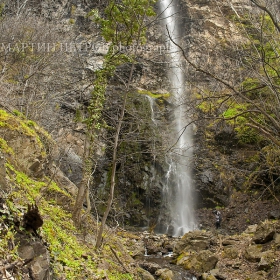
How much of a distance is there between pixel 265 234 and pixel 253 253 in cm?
75

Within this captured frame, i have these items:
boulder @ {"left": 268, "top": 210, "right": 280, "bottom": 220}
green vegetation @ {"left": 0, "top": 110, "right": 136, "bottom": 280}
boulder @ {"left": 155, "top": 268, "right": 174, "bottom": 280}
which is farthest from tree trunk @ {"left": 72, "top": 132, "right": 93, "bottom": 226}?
boulder @ {"left": 268, "top": 210, "right": 280, "bottom": 220}

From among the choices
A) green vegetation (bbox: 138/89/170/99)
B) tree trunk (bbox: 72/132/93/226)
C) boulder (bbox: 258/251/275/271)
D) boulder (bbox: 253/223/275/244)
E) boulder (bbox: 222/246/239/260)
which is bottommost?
boulder (bbox: 222/246/239/260)

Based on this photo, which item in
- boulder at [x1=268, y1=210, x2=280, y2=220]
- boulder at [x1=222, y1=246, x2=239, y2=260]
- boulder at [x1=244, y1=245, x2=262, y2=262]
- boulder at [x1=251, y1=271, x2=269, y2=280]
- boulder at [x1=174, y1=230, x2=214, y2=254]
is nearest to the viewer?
boulder at [x1=251, y1=271, x2=269, y2=280]

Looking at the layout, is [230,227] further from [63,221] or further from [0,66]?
[0,66]

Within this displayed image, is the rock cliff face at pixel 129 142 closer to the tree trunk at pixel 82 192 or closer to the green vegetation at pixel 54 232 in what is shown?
the green vegetation at pixel 54 232

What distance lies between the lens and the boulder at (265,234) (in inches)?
357

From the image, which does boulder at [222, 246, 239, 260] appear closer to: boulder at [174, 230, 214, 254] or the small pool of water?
boulder at [174, 230, 214, 254]

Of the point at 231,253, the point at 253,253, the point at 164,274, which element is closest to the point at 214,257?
the point at 231,253

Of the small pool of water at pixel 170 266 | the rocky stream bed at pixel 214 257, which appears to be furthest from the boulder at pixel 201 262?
the small pool of water at pixel 170 266

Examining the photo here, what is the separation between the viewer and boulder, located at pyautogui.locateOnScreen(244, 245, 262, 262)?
28.6ft

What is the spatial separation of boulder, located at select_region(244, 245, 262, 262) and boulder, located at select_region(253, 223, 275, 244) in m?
0.24

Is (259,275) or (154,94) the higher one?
(259,275)

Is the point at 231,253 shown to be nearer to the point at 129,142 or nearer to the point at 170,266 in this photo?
the point at 170,266

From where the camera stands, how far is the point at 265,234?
9.23 meters
